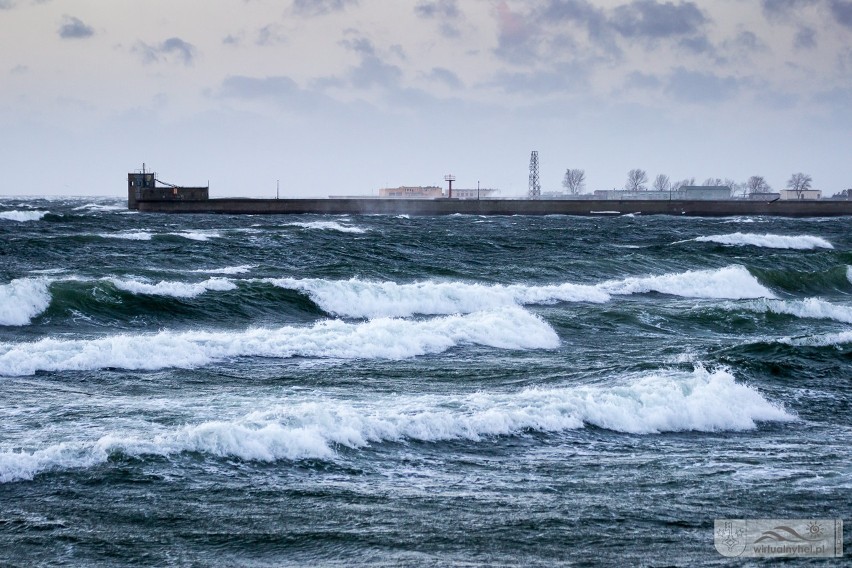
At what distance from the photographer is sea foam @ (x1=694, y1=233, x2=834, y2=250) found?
48822 mm

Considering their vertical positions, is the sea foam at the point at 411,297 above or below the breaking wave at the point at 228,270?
below

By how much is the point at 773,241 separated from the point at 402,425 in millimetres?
44409

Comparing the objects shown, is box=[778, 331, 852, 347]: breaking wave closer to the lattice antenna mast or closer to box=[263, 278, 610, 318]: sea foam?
box=[263, 278, 610, 318]: sea foam

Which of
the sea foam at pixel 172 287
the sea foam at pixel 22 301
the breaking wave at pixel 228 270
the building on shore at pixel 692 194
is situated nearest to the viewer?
the sea foam at pixel 22 301

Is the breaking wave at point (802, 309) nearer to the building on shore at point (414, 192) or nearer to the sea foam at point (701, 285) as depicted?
the sea foam at point (701, 285)

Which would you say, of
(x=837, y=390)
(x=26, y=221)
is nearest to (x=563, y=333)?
(x=837, y=390)

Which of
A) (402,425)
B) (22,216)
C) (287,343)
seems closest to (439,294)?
(287,343)

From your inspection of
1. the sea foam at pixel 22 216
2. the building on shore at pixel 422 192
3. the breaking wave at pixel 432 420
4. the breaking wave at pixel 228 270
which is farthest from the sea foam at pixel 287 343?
the building on shore at pixel 422 192

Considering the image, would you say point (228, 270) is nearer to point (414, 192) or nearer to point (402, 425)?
point (402, 425)

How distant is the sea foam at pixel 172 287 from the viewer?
22.3 meters

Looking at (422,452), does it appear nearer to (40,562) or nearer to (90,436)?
(90,436)

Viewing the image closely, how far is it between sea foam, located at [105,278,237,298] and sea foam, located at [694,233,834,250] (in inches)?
1283

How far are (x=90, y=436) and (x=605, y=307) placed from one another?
16337 millimetres

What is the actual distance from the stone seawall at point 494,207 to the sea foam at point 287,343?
7067 centimetres
